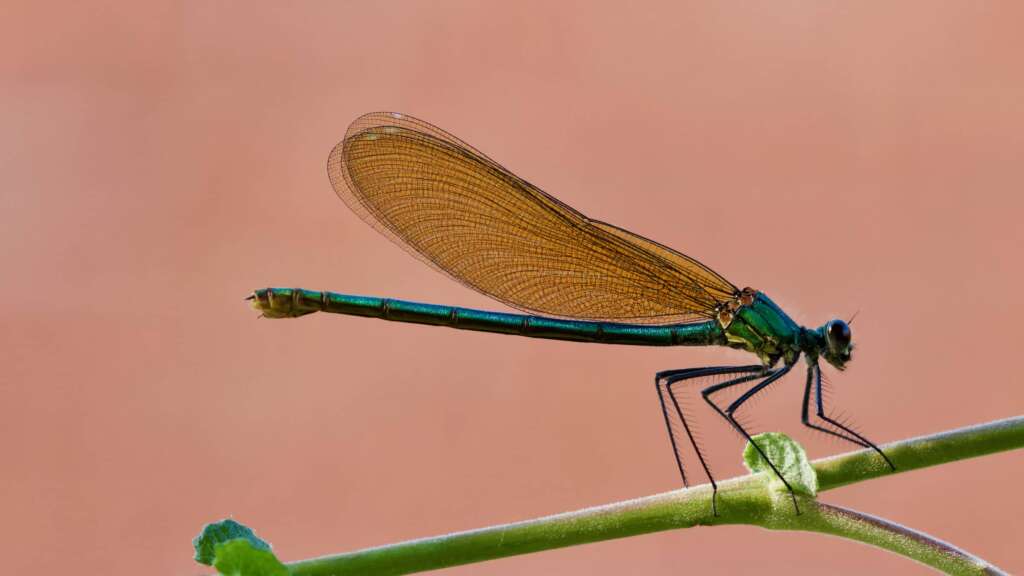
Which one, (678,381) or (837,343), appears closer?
(678,381)

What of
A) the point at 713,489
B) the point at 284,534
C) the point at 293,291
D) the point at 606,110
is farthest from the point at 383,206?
the point at 606,110

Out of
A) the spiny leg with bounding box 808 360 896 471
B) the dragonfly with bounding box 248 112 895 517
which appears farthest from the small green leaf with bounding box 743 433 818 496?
the dragonfly with bounding box 248 112 895 517

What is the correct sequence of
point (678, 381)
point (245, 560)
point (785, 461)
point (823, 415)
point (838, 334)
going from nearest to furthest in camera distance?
point (245, 560) < point (785, 461) < point (823, 415) < point (678, 381) < point (838, 334)

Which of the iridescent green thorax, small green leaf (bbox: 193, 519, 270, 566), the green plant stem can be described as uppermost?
the iridescent green thorax

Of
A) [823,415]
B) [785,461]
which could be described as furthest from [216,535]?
[823,415]

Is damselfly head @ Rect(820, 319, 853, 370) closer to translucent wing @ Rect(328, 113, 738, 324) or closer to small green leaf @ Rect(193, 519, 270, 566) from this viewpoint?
translucent wing @ Rect(328, 113, 738, 324)

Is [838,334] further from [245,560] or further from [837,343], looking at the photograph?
[245,560]

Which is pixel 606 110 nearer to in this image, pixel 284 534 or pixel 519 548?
pixel 284 534
